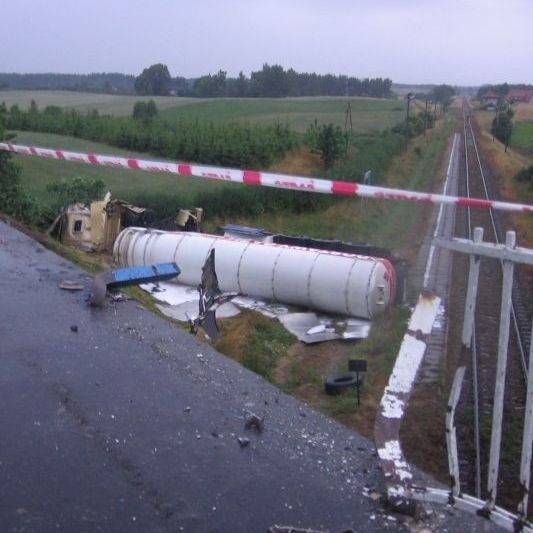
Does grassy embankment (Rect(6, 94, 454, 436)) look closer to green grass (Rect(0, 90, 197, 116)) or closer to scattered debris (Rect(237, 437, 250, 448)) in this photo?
scattered debris (Rect(237, 437, 250, 448))

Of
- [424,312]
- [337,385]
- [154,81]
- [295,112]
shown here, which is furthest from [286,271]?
[154,81]

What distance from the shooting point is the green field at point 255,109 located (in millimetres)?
61188

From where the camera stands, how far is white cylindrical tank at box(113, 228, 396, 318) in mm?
14977

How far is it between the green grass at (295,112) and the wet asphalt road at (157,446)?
50.2 m

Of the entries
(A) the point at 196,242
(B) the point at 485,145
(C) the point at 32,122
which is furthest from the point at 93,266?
(B) the point at 485,145

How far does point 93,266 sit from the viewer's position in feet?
41.3

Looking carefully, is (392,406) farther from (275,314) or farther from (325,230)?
(325,230)

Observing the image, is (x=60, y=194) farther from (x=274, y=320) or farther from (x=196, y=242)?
(x=274, y=320)

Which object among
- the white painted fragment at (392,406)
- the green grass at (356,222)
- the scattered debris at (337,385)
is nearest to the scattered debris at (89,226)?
the green grass at (356,222)

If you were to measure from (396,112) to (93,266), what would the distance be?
64364mm

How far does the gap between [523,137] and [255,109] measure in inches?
886

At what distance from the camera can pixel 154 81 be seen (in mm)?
103250

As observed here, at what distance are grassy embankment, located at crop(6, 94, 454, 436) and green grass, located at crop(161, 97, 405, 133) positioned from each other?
21.7ft

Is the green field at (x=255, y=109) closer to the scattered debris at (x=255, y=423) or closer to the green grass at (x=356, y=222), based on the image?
the green grass at (x=356, y=222)
